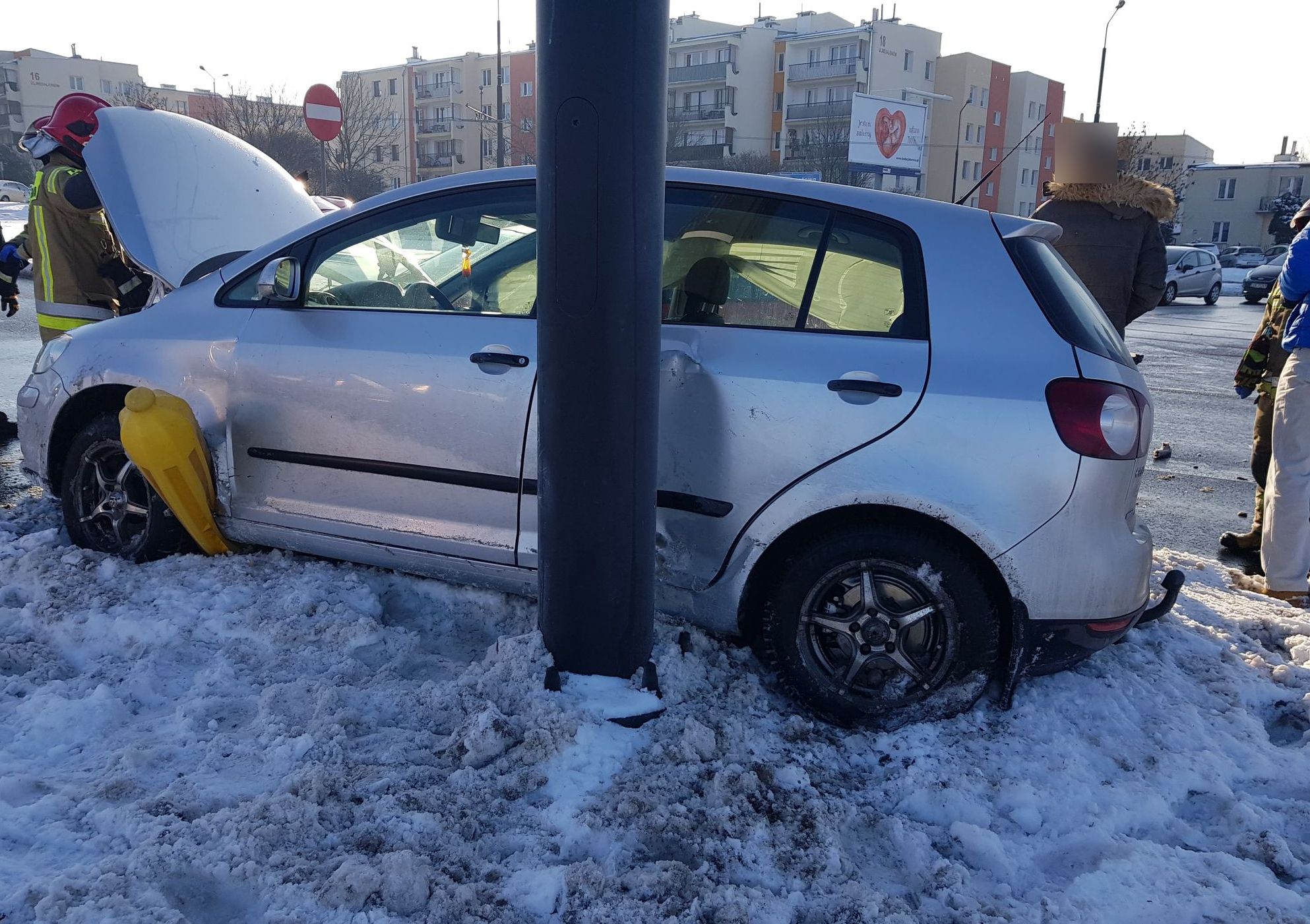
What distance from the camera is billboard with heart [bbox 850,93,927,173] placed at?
4631cm

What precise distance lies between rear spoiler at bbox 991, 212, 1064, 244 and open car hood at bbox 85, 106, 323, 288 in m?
3.35

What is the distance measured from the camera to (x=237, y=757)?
8.96 feet

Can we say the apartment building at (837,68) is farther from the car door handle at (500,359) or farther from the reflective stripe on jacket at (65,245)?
the car door handle at (500,359)

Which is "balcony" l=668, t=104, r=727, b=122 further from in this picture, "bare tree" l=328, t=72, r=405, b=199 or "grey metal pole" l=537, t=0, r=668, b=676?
"grey metal pole" l=537, t=0, r=668, b=676

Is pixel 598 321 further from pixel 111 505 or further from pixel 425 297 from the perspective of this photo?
pixel 111 505

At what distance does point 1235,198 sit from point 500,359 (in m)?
96.1

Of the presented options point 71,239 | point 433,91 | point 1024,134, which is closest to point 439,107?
point 433,91

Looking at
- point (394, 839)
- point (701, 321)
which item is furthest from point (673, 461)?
point (394, 839)

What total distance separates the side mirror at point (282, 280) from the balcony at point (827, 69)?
238ft

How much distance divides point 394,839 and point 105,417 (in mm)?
2679

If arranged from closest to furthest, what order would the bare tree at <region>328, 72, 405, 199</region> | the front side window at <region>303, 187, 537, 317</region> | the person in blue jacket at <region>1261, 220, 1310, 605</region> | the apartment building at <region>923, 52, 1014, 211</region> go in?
the front side window at <region>303, 187, 537, 317</region> → the person in blue jacket at <region>1261, 220, 1310, 605</region> → the bare tree at <region>328, 72, 405, 199</region> → the apartment building at <region>923, 52, 1014, 211</region>

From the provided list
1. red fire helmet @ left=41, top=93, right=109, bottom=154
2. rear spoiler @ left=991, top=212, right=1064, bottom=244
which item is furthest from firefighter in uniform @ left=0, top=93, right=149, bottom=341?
rear spoiler @ left=991, top=212, right=1064, bottom=244

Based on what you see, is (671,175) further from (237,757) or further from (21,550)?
(21,550)

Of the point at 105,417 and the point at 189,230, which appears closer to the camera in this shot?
the point at 105,417
